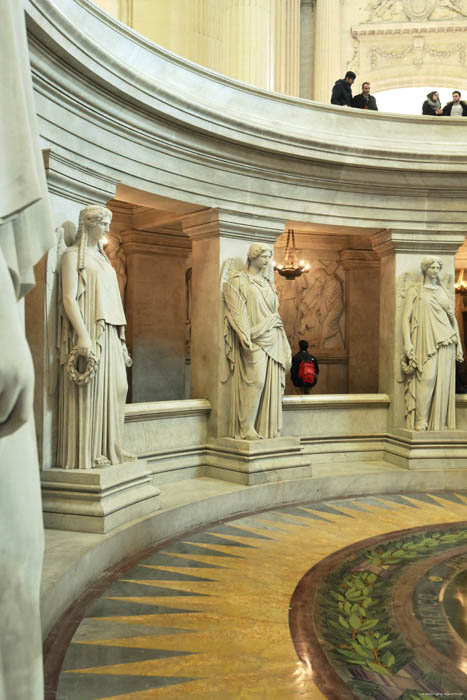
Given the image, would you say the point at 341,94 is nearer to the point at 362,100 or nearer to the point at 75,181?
the point at 362,100

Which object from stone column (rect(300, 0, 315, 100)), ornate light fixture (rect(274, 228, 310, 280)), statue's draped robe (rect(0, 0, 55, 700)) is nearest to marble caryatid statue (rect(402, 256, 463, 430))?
ornate light fixture (rect(274, 228, 310, 280))

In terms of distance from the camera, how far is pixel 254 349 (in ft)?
25.1

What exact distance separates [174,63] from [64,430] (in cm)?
434

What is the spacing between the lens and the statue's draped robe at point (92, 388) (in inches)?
216

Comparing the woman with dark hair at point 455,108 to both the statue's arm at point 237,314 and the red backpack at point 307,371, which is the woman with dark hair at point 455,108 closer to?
the red backpack at point 307,371

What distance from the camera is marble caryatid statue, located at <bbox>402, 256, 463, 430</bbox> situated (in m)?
8.70

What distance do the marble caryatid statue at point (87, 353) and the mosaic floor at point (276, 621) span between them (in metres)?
1.08

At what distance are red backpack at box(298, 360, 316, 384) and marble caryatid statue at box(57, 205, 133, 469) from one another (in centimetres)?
464

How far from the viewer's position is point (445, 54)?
60.1 feet

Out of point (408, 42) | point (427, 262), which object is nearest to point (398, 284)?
point (427, 262)

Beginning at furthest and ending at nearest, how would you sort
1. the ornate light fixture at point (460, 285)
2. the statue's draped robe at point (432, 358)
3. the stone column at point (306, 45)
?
the stone column at point (306, 45) < the ornate light fixture at point (460, 285) < the statue's draped robe at point (432, 358)

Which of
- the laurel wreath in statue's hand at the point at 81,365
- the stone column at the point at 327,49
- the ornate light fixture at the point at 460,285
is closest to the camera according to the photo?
the laurel wreath in statue's hand at the point at 81,365

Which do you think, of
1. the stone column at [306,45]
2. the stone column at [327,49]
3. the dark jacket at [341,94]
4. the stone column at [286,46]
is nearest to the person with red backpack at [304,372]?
the dark jacket at [341,94]

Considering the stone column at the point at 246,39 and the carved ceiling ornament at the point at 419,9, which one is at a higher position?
the carved ceiling ornament at the point at 419,9
